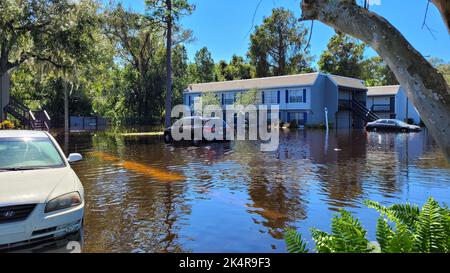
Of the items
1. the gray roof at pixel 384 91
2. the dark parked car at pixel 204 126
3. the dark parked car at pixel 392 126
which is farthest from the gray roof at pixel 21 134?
the gray roof at pixel 384 91

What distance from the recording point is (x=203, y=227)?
5.66m

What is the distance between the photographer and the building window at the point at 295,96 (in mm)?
42188

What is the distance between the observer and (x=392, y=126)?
118ft

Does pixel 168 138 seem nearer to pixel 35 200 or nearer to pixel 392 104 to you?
pixel 35 200

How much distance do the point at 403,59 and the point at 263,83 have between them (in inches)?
1732

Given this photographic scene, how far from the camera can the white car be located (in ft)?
12.5

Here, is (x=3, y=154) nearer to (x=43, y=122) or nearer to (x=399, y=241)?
(x=399, y=241)

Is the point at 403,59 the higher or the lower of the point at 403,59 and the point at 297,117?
the lower

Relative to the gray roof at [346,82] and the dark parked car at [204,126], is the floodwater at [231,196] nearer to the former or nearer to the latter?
the dark parked car at [204,126]

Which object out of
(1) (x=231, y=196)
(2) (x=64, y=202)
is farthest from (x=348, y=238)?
(1) (x=231, y=196)

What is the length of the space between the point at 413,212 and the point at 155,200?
500cm

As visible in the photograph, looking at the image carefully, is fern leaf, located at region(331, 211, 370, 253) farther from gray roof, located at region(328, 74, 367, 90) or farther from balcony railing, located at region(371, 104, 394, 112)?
balcony railing, located at region(371, 104, 394, 112)

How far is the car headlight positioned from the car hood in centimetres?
5
